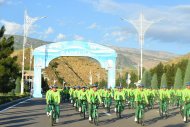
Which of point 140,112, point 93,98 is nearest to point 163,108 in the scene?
point 140,112

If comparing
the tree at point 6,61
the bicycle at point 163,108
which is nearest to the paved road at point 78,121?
the bicycle at point 163,108

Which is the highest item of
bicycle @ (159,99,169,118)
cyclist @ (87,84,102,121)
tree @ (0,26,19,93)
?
tree @ (0,26,19,93)

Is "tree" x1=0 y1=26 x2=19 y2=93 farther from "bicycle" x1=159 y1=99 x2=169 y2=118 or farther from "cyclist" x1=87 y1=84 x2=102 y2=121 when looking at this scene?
"cyclist" x1=87 y1=84 x2=102 y2=121

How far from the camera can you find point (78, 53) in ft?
221

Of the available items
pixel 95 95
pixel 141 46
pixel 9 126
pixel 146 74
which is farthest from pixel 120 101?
pixel 146 74

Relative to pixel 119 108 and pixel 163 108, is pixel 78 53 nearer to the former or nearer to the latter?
pixel 163 108

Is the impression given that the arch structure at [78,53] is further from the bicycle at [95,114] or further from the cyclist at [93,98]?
the bicycle at [95,114]

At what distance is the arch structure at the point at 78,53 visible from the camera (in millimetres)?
67312

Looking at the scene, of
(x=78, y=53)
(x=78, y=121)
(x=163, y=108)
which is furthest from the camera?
(x=78, y=53)

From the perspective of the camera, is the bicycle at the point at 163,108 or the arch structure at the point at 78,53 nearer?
the bicycle at the point at 163,108

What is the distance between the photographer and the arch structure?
6731 centimetres

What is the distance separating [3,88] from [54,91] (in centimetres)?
2874

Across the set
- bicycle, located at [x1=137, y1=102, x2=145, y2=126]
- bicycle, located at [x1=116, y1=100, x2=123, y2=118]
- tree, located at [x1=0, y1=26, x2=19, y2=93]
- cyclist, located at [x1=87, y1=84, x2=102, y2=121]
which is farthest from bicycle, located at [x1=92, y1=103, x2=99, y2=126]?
tree, located at [x1=0, y1=26, x2=19, y2=93]

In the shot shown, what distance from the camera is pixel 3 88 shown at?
49.8 meters
